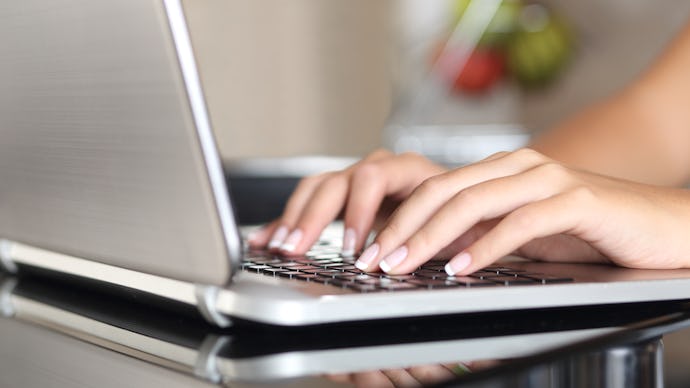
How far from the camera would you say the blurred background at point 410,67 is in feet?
9.21

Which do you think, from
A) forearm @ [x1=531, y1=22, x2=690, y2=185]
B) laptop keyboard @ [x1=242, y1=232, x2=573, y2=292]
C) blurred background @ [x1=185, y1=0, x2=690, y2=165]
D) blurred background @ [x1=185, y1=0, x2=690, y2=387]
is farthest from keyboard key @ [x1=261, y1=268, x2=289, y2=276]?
blurred background @ [x1=185, y1=0, x2=690, y2=165]

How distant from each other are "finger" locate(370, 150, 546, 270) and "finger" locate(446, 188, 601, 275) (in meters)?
0.05

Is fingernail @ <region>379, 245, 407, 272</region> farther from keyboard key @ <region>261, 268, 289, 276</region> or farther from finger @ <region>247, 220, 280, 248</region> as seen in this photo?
finger @ <region>247, 220, 280, 248</region>

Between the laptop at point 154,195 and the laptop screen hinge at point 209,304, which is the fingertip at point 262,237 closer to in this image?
the laptop at point 154,195

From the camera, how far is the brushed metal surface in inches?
17.6

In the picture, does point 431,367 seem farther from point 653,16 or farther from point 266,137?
point 266,137

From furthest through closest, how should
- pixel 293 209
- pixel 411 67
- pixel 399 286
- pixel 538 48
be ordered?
pixel 411 67, pixel 538 48, pixel 293 209, pixel 399 286

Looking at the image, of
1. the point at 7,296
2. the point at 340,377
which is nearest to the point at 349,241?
the point at 7,296

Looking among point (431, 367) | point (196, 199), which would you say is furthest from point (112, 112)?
point (431, 367)

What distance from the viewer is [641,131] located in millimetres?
1190

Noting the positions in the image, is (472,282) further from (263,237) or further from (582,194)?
(263,237)

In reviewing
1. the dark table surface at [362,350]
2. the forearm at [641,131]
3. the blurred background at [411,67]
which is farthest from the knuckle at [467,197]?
the blurred background at [411,67]

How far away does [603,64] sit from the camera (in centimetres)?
283

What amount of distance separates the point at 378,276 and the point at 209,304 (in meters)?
0.12
